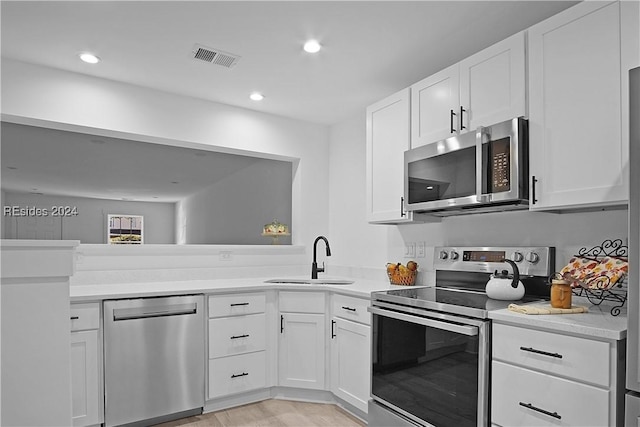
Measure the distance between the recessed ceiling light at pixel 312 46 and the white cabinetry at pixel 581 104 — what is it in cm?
117

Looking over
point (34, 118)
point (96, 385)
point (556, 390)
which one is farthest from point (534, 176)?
point (34, 118)

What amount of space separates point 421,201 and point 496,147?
610 mm

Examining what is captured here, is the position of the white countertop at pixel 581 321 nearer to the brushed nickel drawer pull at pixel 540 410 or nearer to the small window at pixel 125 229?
the brushed nickel drawer pull at pixel 540 410

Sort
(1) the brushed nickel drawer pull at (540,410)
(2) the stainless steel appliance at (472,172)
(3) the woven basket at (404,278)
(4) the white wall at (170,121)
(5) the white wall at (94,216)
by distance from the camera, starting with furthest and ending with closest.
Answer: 1. (5) the white wall at (94,216)
2. (3) the woven basket at (404,278)
3. (4) the white wall at (170,121)
4. (2) the stainless steel appliance at (472,172)
5. (1) the brushed nickel drawer pull at (540,410)

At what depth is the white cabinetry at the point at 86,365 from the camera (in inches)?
94.1

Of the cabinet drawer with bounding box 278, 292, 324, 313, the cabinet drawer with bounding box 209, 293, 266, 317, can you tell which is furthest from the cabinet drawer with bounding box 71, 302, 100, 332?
the cabinet drawer with bounding box 278, 292, 324, 313

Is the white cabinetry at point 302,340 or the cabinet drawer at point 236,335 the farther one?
the white cabinetry at point 302,340

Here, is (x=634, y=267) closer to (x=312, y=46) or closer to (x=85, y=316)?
(x=312, y=46)

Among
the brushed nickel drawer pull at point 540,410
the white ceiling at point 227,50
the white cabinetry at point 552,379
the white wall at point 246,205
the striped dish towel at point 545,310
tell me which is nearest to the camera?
the white cabinetry at point 552,379

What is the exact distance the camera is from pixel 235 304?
116 inches

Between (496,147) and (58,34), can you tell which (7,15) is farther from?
(496,147)

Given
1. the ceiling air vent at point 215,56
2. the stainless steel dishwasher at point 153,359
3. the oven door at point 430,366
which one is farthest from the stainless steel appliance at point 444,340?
the ceiling air vent at point 215,56

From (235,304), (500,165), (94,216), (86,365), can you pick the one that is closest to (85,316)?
(86,365)

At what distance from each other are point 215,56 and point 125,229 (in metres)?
1.79
